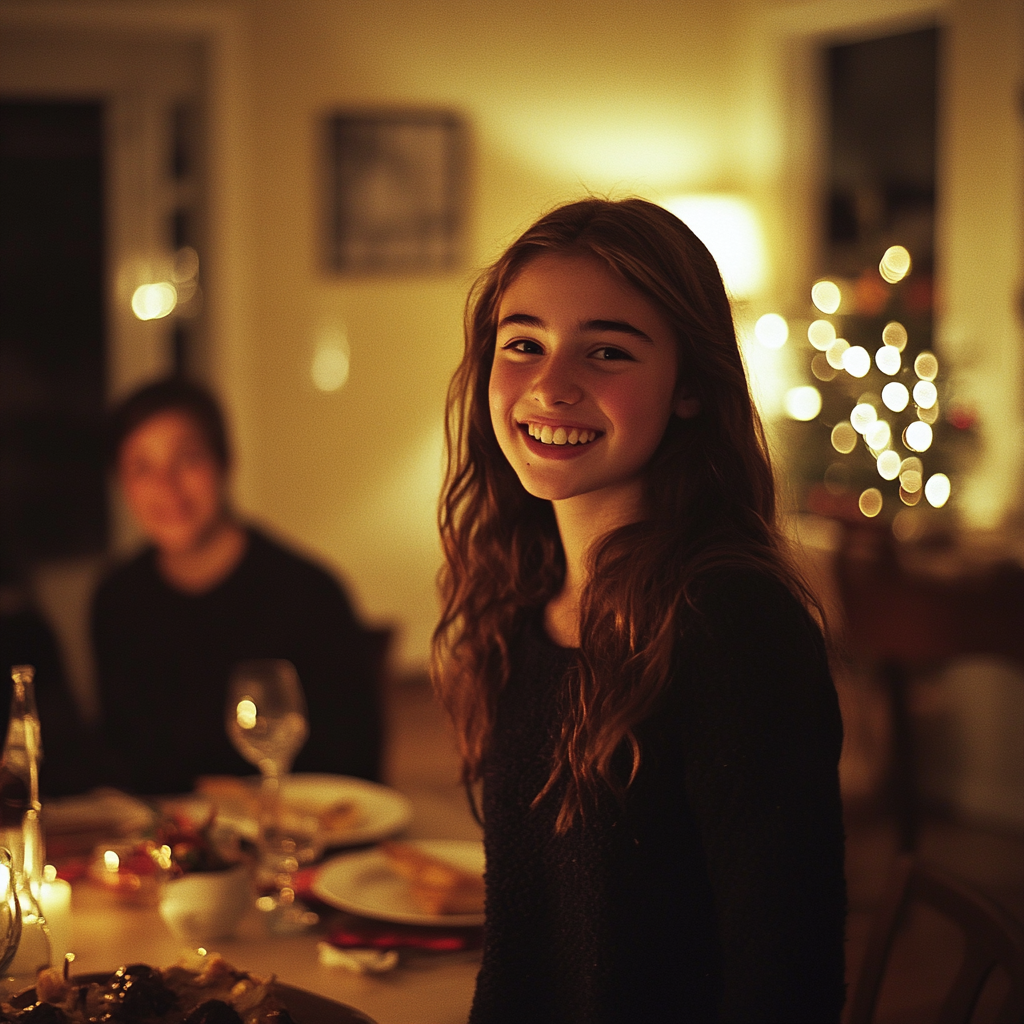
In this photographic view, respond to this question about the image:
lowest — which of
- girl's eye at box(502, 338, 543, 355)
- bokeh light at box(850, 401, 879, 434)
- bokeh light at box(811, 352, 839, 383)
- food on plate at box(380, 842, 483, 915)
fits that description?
food on plate at box(380, 842, 483, 915)

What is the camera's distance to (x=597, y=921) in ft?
3.52

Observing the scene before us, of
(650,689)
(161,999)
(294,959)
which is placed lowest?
(294,959)

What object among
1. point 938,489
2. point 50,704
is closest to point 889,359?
point 938,489

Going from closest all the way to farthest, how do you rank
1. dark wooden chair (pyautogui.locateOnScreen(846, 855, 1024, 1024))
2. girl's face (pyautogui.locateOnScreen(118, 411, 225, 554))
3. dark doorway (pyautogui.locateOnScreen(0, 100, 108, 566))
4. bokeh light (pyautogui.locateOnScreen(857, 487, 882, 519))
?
1. dark wooden chair (pyautogui.locateOnScreen(846, 855, 1024, 1024))
2. girl's face (pyautogui.locateOnScreen(118, 411, 225, 554))
3. bokeh light (pyautogui.locateOnScreen(857, 487, 882, 519))
4. dark doorway (pyautogui.locateOnScreen(0, 100, 108, 566))

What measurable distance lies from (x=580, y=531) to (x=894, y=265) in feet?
11.9

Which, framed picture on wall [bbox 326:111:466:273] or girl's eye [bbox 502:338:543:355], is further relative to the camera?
framed picture on wall [bbox 326:111:466:273]

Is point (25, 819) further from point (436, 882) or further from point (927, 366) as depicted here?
point (927, 366)

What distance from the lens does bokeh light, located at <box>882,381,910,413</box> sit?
172 inches

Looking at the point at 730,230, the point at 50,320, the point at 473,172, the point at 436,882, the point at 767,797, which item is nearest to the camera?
the point at 767,797

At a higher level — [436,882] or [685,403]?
[685,403]

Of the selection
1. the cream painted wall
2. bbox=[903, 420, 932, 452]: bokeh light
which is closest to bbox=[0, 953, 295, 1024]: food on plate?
bbox=[903, 420, 932, 452]: bokeh light

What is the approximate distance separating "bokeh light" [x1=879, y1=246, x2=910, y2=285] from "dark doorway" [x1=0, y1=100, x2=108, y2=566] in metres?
2.85

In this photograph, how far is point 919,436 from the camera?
4340 mm

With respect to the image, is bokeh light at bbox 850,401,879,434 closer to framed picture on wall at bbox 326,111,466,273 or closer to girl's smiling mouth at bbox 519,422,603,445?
framed picture on wall at bbox 326,111,466,273
